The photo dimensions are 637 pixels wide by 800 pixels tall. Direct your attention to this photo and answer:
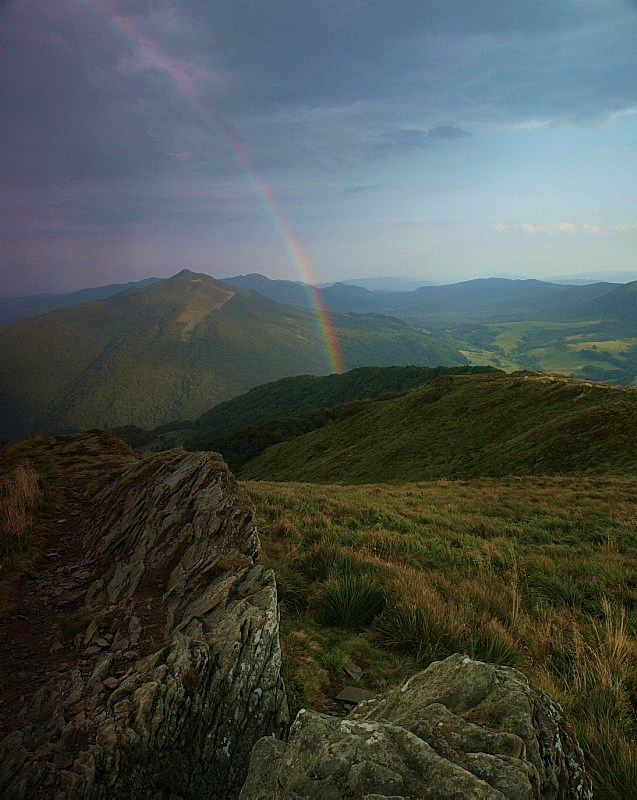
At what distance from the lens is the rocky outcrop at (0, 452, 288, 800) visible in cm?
333

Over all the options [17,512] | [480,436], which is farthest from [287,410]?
[17,512]

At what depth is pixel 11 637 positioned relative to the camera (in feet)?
18.4

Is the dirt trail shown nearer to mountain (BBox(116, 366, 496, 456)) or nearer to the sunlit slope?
the sunlit slope

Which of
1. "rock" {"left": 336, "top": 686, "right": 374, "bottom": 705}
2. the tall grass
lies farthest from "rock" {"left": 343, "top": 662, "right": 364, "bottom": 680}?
the tall grass

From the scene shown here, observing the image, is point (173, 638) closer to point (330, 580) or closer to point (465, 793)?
point (330, 580)

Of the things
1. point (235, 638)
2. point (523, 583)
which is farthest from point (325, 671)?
point (523, 583)

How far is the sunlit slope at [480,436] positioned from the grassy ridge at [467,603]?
612 inches

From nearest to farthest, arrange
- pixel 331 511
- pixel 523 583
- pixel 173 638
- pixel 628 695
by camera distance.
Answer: pixel 628 695 < pixel 173 638 < pixel 523 583 < pixel 331 511

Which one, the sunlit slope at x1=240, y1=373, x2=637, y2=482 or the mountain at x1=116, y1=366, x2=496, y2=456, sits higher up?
the sunlit slope at x1=240, y1=373, x2=637, y2=482

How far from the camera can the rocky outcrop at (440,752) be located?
2.23 meters

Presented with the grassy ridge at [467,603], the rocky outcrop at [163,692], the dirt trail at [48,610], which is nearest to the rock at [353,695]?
the grassy ridge at [467,603]

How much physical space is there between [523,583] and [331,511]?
616cm

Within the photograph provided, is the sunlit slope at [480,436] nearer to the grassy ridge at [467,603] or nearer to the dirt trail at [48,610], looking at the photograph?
the grassy ridge at [467,603]

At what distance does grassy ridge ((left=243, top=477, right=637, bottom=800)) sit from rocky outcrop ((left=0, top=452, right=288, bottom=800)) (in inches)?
25.2
